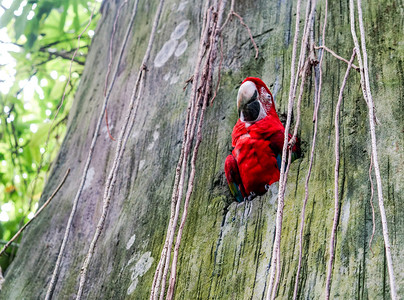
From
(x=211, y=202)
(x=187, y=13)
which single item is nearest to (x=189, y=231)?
(x=211, y=202)

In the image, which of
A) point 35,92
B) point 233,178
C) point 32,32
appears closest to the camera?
point 233,178

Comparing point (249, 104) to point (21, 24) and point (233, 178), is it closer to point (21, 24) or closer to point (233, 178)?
point (233, 178)

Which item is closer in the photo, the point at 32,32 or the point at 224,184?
the point at 224,184

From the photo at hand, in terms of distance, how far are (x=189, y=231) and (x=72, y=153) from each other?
0.88 m

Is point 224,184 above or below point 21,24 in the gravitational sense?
below

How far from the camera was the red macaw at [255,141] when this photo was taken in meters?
1.40

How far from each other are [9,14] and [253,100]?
1258 mm

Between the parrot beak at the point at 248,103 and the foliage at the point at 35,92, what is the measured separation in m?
1.27

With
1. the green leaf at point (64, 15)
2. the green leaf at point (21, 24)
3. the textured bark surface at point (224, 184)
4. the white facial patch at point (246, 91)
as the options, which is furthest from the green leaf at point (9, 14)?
the white facial patch at point (246, 91)

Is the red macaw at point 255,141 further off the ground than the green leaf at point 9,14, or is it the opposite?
the green leaf at point 9,14

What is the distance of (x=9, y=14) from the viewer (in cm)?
199

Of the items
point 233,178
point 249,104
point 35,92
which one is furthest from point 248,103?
point 35,92

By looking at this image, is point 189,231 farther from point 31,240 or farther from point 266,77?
point 31,240

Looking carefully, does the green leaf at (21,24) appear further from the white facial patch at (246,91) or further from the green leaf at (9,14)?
the white facial patch at (246,91)
